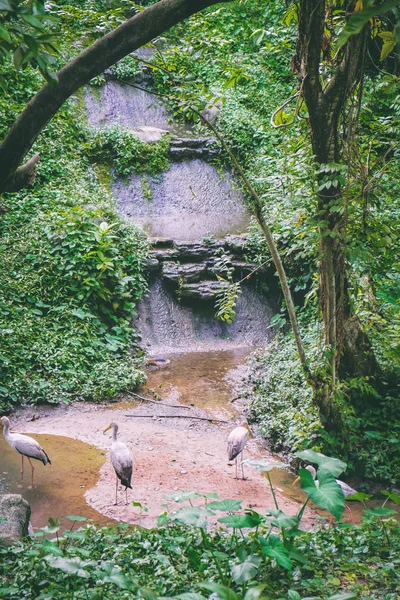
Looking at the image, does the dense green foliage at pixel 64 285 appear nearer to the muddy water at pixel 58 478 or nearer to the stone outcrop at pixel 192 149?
the muddy water at pixel 58 478

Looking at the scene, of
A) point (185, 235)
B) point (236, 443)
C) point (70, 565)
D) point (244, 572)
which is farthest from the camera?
point (185, 235)

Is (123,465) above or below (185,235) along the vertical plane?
below

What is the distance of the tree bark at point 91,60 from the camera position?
302 centimetres

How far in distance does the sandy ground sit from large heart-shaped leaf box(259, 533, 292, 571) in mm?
1839

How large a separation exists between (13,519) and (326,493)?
2.34 m

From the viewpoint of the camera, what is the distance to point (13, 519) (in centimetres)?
388

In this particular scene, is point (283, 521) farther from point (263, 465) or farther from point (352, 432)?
point (352, 432)

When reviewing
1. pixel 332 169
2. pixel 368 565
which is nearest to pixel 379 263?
pixel 332 169

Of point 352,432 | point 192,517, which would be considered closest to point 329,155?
point 352,432

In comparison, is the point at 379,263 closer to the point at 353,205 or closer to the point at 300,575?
the point at 353,205

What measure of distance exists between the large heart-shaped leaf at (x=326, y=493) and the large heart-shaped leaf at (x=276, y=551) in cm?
30

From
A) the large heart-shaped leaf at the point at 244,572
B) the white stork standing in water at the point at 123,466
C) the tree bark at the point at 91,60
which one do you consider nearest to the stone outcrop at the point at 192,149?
the white stork standing in water at the point at 123,466

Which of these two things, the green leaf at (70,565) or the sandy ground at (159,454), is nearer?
the green leaf at (70,565)

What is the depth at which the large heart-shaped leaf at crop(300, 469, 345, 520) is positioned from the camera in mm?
2738
